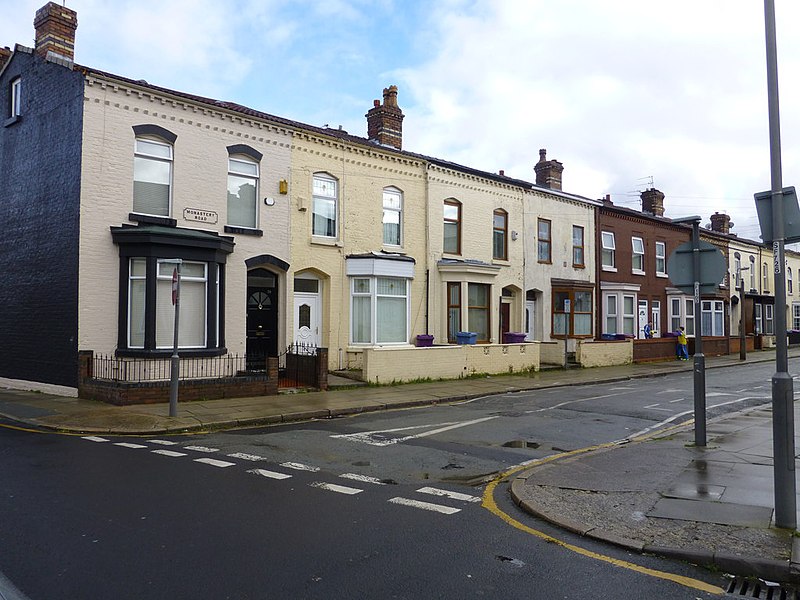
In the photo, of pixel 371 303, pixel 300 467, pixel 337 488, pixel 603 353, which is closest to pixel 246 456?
pixel 300 467

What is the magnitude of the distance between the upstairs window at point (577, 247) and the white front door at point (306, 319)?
14.0 m

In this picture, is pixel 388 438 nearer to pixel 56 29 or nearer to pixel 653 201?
pixel 56 29

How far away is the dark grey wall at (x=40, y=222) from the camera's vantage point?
1530 centimetres

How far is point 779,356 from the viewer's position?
6.04 m

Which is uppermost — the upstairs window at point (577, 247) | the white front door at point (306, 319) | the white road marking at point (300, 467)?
the upstairs window at point (577, 247)

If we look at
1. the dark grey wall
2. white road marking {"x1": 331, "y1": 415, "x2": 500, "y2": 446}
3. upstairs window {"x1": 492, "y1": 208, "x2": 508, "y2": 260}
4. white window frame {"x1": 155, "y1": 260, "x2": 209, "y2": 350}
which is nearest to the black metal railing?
white window frame {"x1": 155, "y1": 260, "x2": 209, "y2": 350}

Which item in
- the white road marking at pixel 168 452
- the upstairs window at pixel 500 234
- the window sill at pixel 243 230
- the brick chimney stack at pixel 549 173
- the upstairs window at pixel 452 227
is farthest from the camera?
the brick chimney stack at pixel 549 173

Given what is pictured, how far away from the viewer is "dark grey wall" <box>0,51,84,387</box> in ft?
50.2

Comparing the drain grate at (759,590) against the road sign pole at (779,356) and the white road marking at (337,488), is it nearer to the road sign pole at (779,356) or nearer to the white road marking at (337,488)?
the road sign pole at (779,356)

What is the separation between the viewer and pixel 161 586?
4.57m

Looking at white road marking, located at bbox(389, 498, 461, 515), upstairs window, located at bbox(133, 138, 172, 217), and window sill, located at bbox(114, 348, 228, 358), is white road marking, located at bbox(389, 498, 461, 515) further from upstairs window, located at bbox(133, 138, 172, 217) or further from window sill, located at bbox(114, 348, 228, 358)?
upstairs window, located at bbox(133, 138, 172, 217)

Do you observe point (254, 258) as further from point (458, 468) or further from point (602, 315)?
point (602, 315)

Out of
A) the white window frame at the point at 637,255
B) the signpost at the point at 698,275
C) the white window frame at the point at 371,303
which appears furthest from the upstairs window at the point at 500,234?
the signpost at the point at 698,275

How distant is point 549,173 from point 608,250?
4.82 metres
